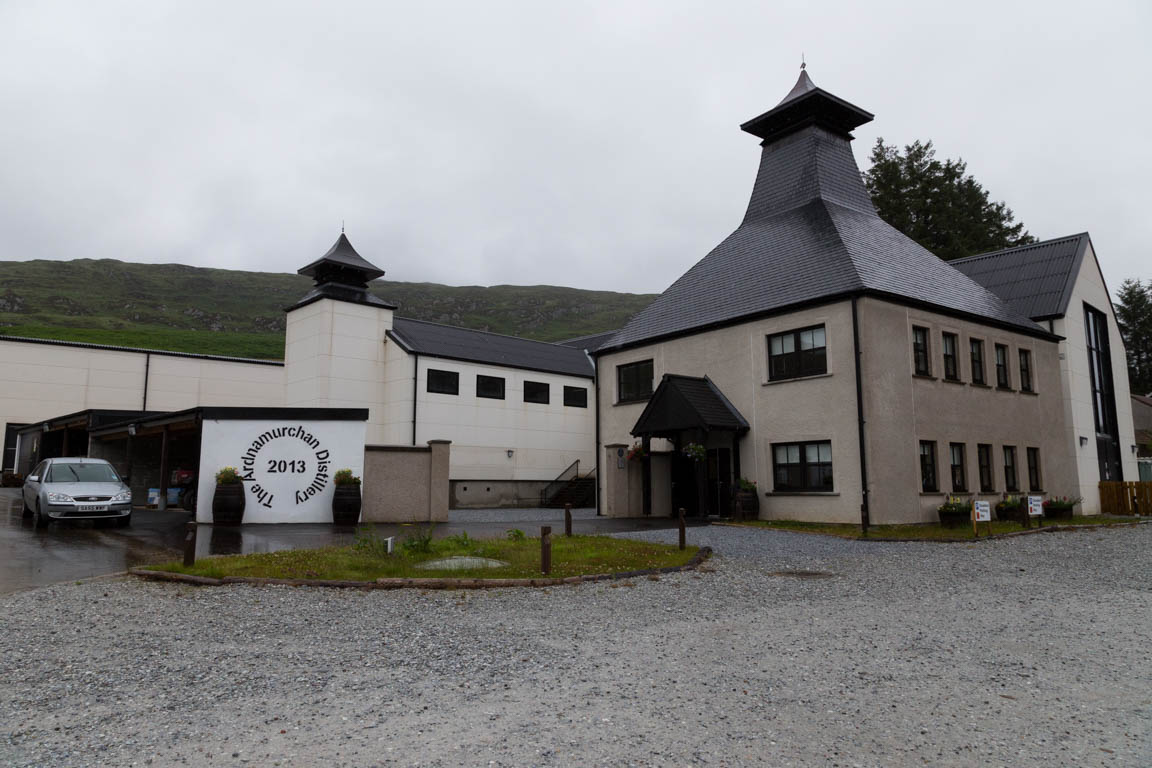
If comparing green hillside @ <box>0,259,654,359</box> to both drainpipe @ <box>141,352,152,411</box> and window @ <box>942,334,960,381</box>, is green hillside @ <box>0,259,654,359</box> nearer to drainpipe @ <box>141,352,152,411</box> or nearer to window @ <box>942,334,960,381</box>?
drainpipe @ <box>141,352,152,411</box>

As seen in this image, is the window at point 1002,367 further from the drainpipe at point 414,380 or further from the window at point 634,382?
the drainpipe at point 414,380

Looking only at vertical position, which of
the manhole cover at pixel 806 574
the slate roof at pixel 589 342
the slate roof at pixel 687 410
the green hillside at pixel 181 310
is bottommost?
the manhole cover at pixel 806 574

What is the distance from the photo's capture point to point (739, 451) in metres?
24.2

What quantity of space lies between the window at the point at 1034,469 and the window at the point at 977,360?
3746 mm

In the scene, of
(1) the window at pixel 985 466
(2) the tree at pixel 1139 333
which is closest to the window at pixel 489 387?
(1) the window at pixel 985 466

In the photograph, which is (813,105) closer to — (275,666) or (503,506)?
(503,506)

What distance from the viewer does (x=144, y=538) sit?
17312 millimetres

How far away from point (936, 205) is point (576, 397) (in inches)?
1014

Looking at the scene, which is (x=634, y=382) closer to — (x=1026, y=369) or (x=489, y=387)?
(x=489, y=387)

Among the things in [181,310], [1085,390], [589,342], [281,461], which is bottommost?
[281,461]

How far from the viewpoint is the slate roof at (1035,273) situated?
28719 millimetres

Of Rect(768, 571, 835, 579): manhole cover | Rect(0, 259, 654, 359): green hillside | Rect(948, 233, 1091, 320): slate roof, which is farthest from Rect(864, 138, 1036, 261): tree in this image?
Rect(0, 259, 654, 359): green hillside

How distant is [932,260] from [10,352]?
4213cm

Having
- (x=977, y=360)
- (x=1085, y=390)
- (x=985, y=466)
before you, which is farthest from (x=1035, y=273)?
(x=985, y=466)
